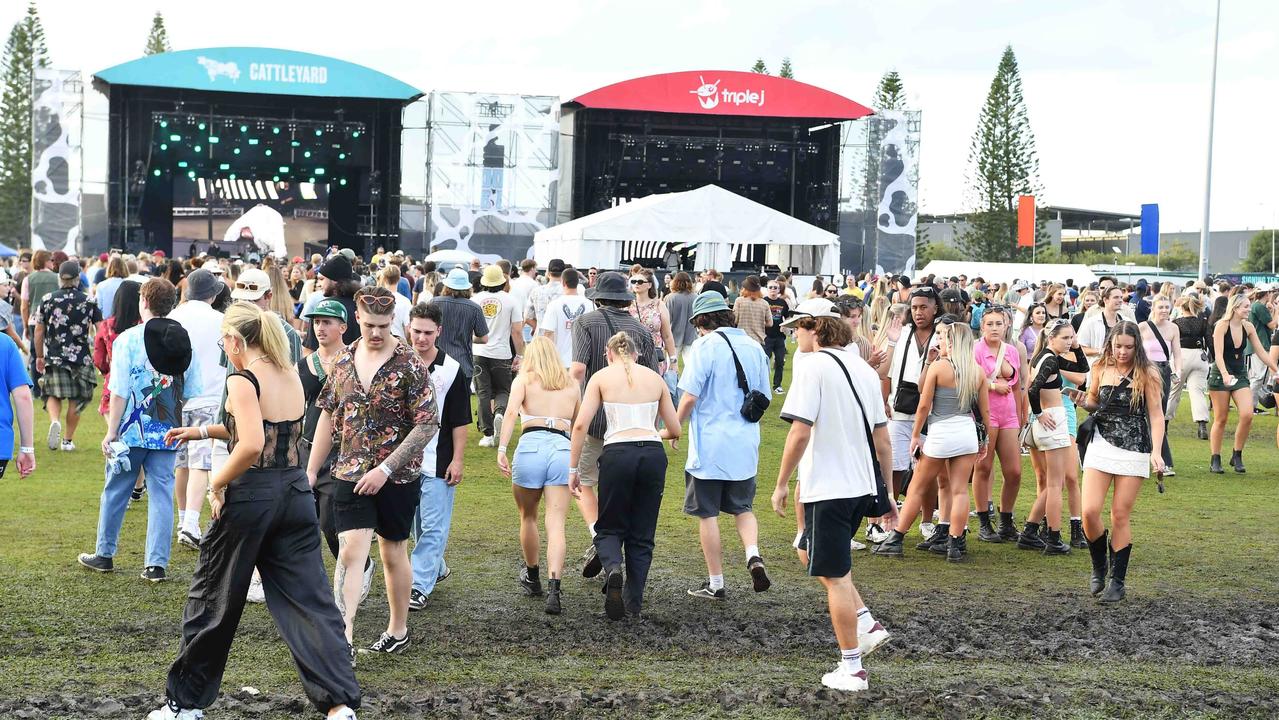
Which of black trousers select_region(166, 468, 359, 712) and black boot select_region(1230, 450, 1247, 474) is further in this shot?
black boot select_region(1230, 450, 1247, 474)

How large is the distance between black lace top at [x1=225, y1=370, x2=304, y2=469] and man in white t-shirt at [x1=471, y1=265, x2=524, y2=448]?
22.9ft

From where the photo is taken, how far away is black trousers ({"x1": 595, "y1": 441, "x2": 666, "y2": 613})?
21.5ft

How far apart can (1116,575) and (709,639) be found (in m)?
2.46

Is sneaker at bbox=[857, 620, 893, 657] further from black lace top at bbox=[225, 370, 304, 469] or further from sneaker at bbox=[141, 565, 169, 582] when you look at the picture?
sneaker at bbox=[141, 565, 169, 582]

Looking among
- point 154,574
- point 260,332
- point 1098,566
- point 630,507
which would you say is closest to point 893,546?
point 1098,566

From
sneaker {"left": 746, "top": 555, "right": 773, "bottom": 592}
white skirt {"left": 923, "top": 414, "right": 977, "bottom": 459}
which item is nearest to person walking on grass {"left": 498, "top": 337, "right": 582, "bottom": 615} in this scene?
sneaker {"left": 746, "top": 555, "right": 773, "bottom": 592}

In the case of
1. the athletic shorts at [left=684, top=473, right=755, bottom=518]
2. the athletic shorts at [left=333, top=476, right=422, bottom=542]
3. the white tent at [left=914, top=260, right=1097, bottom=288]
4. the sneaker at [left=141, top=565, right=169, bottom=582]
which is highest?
the white tent at [left=914, top=260, right=1097, bottom=288]

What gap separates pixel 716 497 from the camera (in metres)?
7.02

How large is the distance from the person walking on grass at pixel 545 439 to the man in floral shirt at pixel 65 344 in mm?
6182

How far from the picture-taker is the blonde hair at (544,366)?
6.69 m

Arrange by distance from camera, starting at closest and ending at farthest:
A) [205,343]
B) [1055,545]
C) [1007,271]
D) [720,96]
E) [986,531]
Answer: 1. [205,343]
2. [1055,545]
3. [986,531]
4. [720,96]
5. [1007,271]

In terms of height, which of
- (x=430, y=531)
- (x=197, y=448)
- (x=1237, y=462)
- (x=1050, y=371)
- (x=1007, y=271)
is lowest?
(x=1237, y=462)

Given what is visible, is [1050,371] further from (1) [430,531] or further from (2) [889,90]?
(2) [889,90]

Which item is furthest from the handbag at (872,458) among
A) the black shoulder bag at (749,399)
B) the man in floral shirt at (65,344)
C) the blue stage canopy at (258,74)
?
the blue stage canopy at (258,74)
